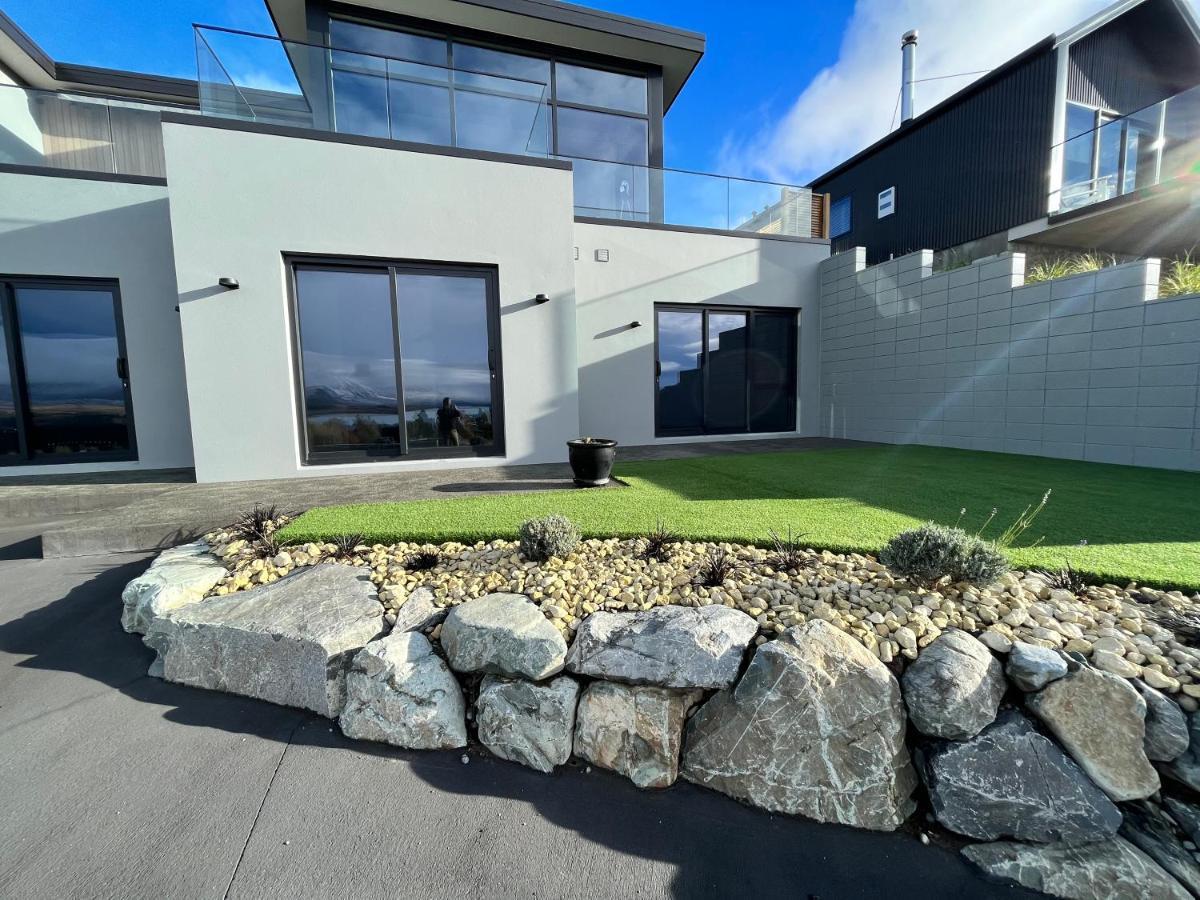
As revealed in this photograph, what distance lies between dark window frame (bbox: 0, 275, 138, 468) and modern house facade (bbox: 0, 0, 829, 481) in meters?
0.02

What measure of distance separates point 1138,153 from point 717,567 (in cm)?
1002

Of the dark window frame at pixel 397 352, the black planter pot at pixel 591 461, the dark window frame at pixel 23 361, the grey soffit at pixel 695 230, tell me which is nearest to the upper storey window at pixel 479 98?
the grey soffit at pixel 695 230

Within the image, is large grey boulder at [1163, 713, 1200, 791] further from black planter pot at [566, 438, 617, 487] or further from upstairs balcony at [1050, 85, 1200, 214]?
upstairs balcony at [1050, 85, 1200, 214]

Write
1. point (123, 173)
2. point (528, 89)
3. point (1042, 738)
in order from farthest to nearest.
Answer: point (528, 89), point (123, 173), point (1042, 738)

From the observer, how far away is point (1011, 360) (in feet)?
19.7

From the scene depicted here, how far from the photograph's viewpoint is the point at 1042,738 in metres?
1.69

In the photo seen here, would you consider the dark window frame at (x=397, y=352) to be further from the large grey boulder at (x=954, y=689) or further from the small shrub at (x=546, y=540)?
the large grey boulder at (x=954, y=689)

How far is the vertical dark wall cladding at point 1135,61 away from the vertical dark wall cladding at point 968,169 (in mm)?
717

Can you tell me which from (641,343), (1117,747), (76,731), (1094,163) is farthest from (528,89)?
(1094,163)

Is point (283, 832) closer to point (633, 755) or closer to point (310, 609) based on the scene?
point (310, 609)

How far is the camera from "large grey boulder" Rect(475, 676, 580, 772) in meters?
1.95

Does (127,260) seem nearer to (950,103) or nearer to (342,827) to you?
(342,827)

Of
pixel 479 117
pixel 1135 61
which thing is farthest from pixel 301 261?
pixel 1135 61

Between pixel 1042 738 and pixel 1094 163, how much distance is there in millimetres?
10332
